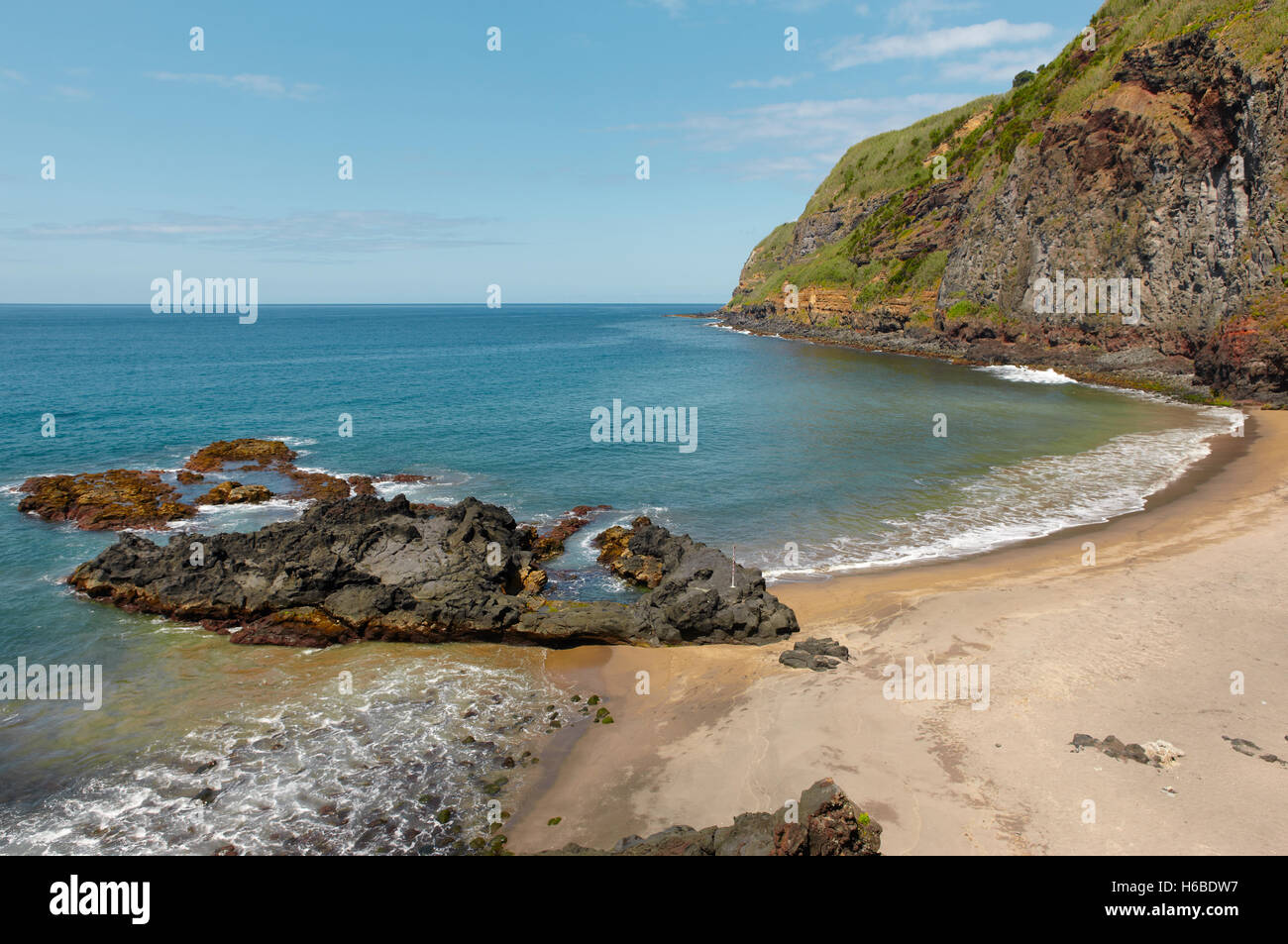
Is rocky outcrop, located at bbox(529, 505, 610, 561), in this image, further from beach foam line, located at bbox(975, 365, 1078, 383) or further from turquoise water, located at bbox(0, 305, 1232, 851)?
beach foam line, located at bbox(975, 365, 1078, 383)

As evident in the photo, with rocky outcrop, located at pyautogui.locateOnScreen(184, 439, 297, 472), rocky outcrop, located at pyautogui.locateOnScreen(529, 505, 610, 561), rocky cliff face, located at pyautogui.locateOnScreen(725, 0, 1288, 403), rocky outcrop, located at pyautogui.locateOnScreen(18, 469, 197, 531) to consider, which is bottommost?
rocky outcrop, located at pyautogui.locateOnScreen(529, 505, 610, 561)

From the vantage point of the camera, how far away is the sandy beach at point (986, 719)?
39.6 ft

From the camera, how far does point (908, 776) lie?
1330 cm

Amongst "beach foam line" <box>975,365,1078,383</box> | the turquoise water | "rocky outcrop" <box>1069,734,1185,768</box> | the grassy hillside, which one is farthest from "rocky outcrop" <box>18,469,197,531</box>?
the grassy hillside

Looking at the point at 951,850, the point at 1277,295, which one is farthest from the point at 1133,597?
the point at 1277,295

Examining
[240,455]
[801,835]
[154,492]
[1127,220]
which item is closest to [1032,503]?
[801,835]

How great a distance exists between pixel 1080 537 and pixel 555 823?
24228 millimetres

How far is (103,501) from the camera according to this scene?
1188 inches

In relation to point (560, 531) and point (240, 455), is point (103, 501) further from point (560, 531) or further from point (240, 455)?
point (560, 531)

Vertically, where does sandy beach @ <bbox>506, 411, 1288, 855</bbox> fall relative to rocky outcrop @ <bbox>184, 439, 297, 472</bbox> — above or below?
below

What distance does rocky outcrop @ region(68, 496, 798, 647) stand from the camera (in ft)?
65.1

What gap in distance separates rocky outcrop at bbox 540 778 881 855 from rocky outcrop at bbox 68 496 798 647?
9.10m
